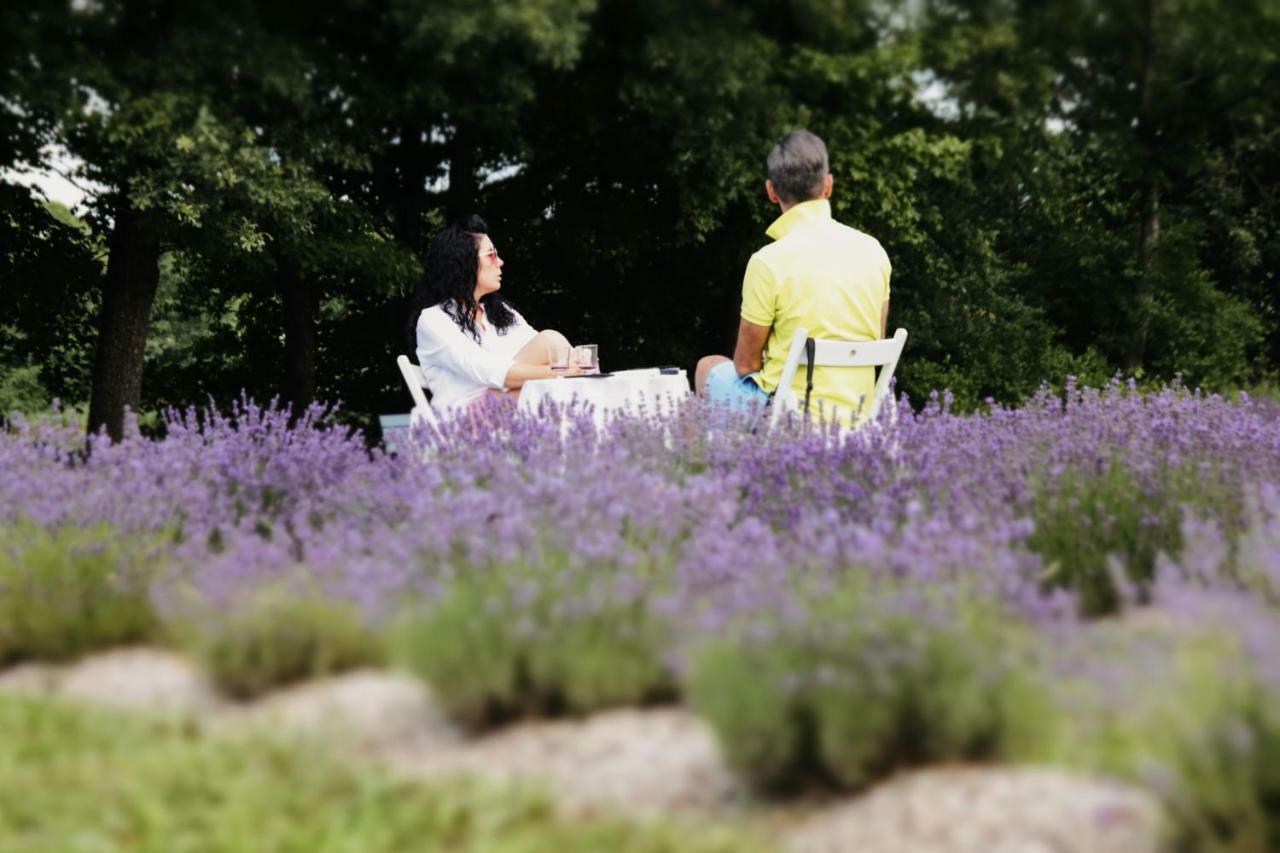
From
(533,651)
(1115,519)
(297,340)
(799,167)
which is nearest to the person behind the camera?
(533,651)

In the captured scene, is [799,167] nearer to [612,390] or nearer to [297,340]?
[612,390]

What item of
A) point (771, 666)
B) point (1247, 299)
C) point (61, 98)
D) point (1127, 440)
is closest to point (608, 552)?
point (771, 666)

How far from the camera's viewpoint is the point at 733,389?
20.8 feet

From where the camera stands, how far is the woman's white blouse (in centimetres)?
670

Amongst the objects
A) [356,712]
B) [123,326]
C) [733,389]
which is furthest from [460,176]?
[356,712]

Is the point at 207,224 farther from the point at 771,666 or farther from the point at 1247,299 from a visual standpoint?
the point at 1247,299

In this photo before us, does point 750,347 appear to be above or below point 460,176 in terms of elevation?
below

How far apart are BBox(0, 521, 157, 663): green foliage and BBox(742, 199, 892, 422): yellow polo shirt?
2.71 metres

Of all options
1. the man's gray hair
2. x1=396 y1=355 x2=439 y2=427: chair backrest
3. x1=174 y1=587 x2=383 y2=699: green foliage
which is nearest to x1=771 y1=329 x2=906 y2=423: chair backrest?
the man's gray hair

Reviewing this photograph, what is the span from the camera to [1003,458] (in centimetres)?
519

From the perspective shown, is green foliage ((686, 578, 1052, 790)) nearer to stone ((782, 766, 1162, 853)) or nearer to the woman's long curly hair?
stone ((782, 766, 1162, 853))

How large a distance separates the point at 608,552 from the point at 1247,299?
19.2m

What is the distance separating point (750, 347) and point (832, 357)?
0.42m

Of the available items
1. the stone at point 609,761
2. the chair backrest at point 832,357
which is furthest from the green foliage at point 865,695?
the chair backrest at point 832,357
